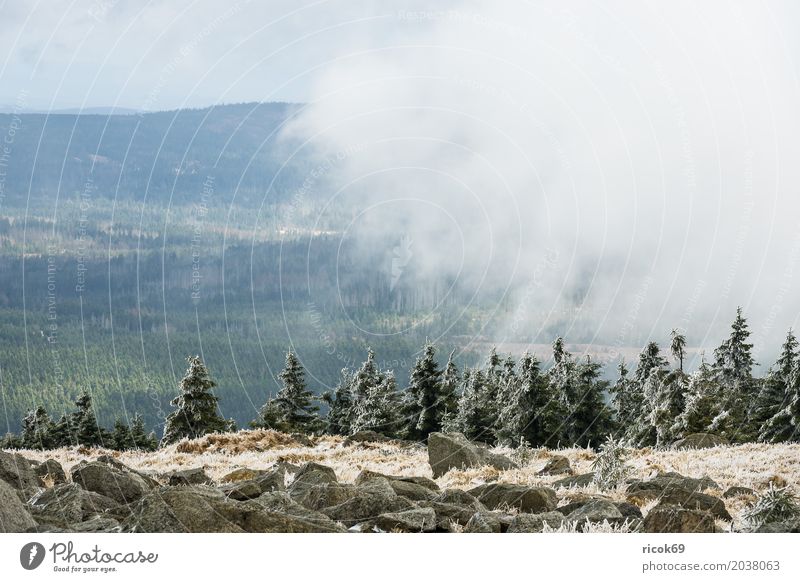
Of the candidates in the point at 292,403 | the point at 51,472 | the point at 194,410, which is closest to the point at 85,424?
the point at 292,403

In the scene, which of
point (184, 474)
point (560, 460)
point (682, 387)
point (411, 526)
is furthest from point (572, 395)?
point (411, 526)

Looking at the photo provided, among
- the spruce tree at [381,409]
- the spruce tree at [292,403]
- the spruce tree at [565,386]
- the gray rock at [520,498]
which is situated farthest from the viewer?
the spruce tree at [292,403]

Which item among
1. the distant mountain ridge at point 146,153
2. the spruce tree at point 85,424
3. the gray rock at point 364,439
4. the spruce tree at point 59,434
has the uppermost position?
the distant mountain ridge at point 146,153

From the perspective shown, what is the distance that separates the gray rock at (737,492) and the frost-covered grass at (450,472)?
165mm

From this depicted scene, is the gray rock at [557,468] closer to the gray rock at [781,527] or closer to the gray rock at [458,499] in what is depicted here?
the gray rock at [458,499]

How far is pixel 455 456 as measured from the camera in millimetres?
20453

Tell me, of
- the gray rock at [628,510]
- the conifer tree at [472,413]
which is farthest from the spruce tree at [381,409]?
the gray rock at [628,510]

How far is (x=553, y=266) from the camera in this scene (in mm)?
33219

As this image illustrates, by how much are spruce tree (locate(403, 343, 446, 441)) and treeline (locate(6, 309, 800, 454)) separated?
62mm

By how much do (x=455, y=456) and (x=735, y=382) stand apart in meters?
30.9

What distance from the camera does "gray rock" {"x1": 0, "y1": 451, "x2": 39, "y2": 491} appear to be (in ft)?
46.8

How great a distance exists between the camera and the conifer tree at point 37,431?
57.2 meters
